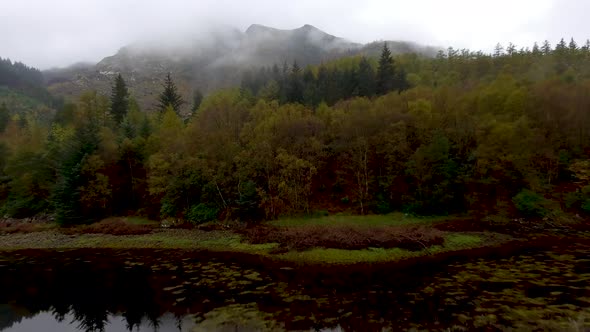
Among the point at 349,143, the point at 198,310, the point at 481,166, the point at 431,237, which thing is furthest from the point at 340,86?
the point at 198,310

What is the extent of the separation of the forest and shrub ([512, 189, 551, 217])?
0.17 meters

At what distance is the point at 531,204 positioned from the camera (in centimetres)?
4897

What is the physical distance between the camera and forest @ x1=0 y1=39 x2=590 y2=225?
173 feet

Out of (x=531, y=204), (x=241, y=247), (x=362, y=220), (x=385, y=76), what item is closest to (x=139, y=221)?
(x=241, y=247)

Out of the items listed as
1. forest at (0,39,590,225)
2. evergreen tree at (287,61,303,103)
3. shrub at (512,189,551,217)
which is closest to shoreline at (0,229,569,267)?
forest at (0,39,590,225)

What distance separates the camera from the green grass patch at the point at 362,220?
4902 cm

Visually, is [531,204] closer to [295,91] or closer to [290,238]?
[290,238]

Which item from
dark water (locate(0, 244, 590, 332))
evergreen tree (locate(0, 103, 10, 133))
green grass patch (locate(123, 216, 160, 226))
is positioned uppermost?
evergreen tree (locate(0, 103, 10, 133))

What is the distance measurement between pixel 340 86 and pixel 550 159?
46690 mm

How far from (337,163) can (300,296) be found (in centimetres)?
3832

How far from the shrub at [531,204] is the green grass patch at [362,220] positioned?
30.9 ft

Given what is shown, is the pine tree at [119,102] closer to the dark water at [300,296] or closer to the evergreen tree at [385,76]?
the dark water at [300,296]

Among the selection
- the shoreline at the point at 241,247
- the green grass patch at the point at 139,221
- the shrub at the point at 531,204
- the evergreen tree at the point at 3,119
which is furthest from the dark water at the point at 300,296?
the evergreen tree at the point at 3,119

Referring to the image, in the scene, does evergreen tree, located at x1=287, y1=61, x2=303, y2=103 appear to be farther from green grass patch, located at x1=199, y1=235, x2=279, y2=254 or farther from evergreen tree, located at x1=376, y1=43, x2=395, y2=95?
green grass patch, located at x1=199, y1=235, x2=279, y2=254
